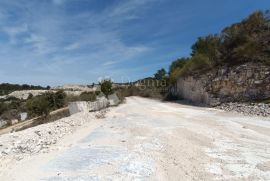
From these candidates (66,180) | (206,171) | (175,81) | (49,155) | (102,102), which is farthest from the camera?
(175,81)

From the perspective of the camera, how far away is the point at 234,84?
899 inches

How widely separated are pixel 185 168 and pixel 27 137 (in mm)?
6511

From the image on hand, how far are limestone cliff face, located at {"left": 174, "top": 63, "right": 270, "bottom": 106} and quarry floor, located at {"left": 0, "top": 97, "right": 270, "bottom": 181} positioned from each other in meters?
10.1

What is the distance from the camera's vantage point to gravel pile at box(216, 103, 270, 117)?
1632cm

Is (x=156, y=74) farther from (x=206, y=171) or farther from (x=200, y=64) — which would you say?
(x=206, y=171)

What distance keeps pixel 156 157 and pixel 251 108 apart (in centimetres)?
1214

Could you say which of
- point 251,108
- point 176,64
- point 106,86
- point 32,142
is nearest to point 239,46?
A: point 251,108

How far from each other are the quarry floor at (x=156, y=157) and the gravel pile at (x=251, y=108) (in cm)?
477

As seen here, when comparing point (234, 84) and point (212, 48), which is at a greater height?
point (212, 48)

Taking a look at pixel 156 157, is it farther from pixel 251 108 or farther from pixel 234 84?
pixel 234 84

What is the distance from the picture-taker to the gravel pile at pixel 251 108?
16.3 m

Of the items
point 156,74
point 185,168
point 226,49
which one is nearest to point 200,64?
point 226,49

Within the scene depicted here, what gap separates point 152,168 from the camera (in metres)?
6.86

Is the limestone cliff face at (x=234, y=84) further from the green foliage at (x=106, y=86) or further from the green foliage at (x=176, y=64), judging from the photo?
the green foliage at (x=176, y=64)
